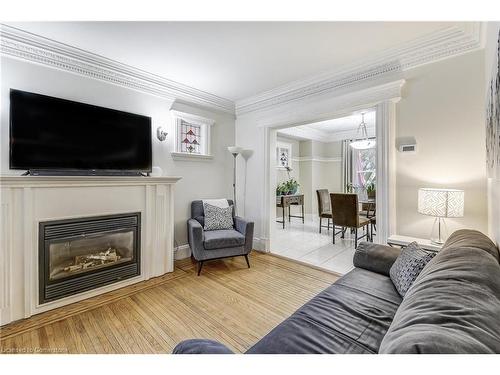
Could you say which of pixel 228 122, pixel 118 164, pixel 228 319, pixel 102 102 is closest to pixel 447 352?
pixel 228 319

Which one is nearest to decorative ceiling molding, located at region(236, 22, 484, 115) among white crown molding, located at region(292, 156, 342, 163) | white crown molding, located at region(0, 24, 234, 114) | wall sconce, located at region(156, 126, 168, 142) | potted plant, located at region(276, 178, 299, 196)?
white crown molding, located at region(0, 24, 234, 114)

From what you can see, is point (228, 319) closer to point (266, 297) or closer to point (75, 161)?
point (266, 297)

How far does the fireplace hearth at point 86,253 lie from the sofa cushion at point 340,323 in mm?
2110

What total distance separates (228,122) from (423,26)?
2.84 meters

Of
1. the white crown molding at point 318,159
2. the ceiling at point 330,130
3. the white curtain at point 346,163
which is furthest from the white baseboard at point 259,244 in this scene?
the white curtain at point 346,163

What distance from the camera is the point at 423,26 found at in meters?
2.01

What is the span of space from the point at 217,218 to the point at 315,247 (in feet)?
6.16

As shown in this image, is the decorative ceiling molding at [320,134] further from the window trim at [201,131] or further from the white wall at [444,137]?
the white wall at [444,137]

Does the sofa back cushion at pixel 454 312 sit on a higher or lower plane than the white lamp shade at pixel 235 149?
lower

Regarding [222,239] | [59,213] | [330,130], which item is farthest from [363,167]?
[59,213]

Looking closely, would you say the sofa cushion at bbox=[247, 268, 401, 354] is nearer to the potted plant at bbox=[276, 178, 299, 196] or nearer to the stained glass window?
the stained glass window

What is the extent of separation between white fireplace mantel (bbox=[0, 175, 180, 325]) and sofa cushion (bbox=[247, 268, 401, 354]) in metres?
2.09

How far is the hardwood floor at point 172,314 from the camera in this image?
1681 mm

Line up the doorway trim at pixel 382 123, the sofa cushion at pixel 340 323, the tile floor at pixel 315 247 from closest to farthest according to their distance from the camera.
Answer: the sofa cushion at pixel 340 323 → the doorway trim at pixel 382 123 → the tile floor at pixel 315 247
